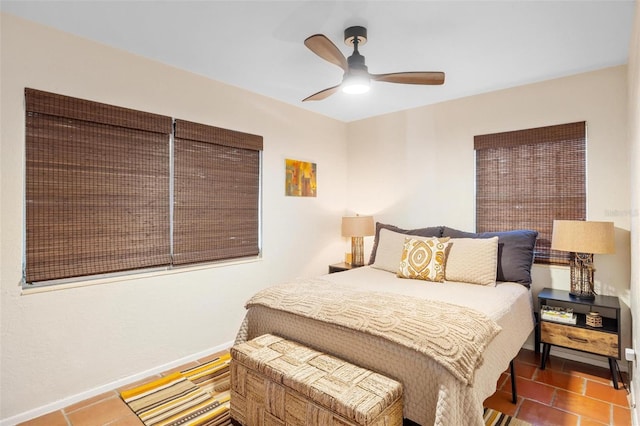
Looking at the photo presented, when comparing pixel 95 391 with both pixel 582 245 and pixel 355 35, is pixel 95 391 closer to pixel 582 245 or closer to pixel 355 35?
pixel 355 35

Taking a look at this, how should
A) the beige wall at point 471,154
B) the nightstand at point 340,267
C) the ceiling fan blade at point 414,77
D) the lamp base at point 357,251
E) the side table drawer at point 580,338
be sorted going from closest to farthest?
the ceiling fan blade at point 414,77
the side table drawer at point 580,338
the beige wall at point 471,154
the nightstand at point 340,267
the lamp base at point 357,251

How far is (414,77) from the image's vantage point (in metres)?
2.38

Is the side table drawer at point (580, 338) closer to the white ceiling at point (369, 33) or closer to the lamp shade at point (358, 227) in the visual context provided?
the lamp shade at point (358, 227)

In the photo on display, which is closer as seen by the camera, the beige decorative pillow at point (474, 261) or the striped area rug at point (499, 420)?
the striped area rug at point (499, 420)

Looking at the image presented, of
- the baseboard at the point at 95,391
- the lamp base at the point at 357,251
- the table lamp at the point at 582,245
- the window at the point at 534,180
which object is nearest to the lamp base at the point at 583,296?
the table lamp at the point at 582,245

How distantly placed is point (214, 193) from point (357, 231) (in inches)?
66.5

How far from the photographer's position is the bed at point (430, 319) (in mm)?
1587

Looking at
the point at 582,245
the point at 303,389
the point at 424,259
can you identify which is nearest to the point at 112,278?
the point at 303,389

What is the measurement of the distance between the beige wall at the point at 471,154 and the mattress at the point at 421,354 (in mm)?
923

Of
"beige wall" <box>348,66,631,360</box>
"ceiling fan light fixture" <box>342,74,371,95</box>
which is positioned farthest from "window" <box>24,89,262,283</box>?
"beige wall" <box>348,66,631,360</box>

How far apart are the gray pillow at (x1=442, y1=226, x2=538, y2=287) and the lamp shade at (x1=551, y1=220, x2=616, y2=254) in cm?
25

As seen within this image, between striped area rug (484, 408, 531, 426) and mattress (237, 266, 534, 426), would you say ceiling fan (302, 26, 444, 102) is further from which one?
striped area rug (484, 408, 531, 426)

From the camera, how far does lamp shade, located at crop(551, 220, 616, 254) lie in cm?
255

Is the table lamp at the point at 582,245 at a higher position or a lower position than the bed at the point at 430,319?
higher
